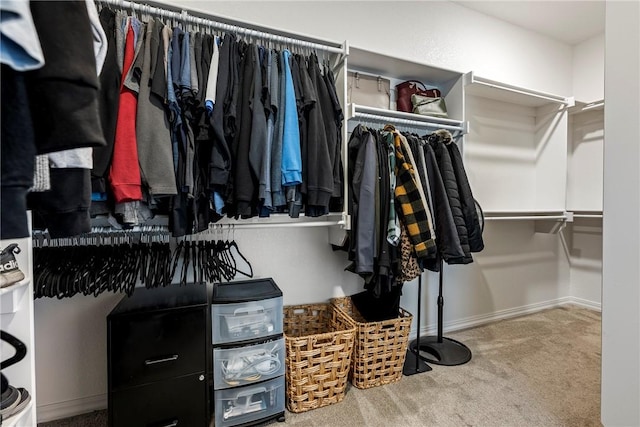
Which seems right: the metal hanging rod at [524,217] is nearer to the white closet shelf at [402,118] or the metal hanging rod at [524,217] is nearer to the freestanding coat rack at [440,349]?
the freestanding coat rack at [440,349]

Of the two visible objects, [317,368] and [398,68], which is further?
[398,68]

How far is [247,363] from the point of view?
57.0 inches

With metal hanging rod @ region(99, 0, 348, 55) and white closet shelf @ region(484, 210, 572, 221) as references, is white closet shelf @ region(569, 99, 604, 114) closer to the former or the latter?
white closet shelf @ region(484, 210, 572, 221)

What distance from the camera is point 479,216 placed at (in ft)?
6.51

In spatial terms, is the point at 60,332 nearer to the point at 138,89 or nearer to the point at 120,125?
the point at 120,125

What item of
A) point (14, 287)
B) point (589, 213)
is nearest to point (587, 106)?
point (589, 213)

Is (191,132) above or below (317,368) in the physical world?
above

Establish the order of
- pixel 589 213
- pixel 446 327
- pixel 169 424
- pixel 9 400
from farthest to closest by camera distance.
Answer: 1. pixel 589 213
2. pixel 446 327
3. pixel 169 424
4. pixel 9 400

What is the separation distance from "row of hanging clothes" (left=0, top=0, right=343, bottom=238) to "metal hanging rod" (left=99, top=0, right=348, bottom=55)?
0.03ft

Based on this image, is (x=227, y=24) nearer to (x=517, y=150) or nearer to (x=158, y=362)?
(x=158, y=362)

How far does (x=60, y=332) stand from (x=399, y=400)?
6.14 feet

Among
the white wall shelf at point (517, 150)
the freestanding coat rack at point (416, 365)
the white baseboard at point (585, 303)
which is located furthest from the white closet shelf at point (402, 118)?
the white baseboard at point (585, 303)

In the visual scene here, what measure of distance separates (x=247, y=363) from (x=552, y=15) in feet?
12.4

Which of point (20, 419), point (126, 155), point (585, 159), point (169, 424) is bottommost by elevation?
point (169, 424)
